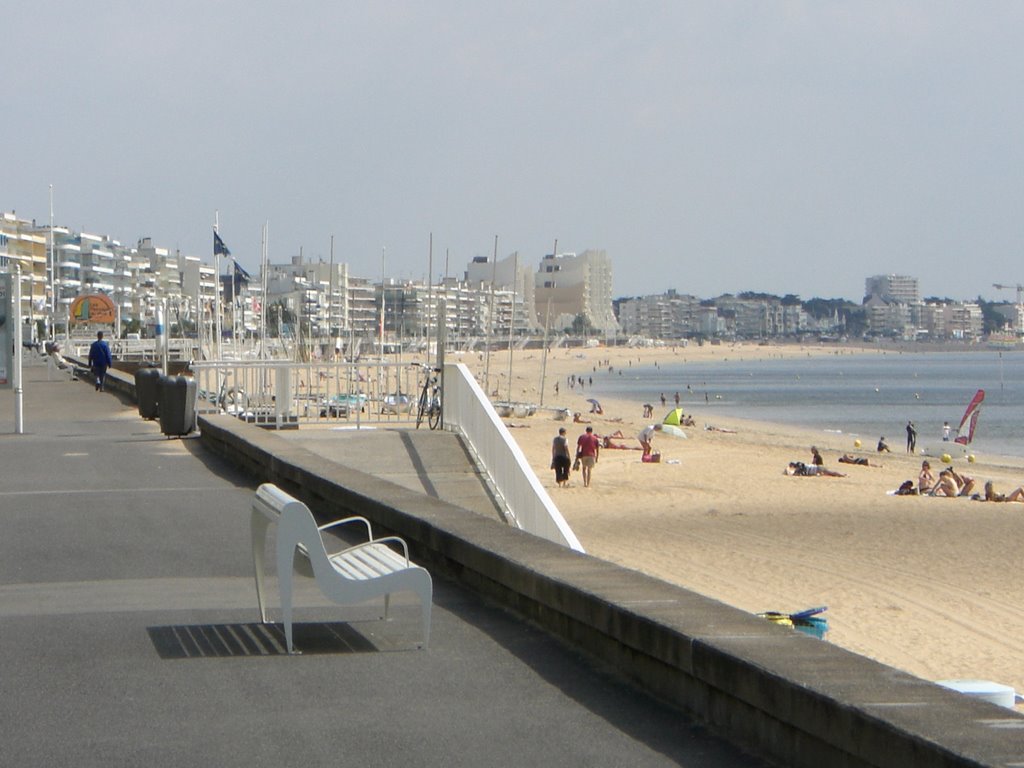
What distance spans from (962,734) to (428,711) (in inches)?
83.7

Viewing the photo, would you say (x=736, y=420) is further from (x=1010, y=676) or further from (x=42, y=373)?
(x=1010, y=676)

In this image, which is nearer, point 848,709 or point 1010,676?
point 848,709

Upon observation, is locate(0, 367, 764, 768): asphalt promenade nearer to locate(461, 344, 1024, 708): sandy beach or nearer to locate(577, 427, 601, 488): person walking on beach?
locate(461, 344, 1024, 708): sandy beach

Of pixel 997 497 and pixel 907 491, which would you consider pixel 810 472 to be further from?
pixel 997 497

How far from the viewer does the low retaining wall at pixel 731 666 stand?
3.79 m

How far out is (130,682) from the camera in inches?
220

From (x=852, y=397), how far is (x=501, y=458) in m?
93.1

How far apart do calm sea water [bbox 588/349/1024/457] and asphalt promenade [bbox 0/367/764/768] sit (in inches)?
1792

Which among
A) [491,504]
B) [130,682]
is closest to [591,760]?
[130,682]

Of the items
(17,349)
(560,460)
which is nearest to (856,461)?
(560,460)

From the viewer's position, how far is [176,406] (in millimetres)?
17859

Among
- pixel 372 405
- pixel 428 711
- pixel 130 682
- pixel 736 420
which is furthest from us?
pixel 736 420

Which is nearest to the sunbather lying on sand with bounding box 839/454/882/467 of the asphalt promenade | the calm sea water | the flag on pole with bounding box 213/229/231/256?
the calm sea water

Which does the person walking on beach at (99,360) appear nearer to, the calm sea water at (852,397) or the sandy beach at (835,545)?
the sandy beach at (835,545)
